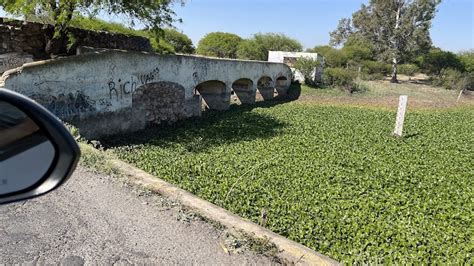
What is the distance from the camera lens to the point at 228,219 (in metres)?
5.37

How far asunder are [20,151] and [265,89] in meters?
23.8

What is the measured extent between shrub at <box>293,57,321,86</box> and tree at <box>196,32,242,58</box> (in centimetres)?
1360

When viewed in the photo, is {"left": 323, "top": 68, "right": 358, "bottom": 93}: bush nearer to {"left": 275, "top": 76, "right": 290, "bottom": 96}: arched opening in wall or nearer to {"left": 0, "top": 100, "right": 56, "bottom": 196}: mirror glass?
{"left": 275, "top": 76, "right": 290, "bottom": 96}: arched opening in wall

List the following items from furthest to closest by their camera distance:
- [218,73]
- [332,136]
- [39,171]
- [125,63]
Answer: [218,73] → [332,136] → [125,63] → [39,171]

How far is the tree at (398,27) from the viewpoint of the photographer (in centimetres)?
3609

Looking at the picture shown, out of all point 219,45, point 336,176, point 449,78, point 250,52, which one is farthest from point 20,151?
point 219,45

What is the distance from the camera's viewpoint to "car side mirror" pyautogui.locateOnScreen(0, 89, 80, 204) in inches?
61.4

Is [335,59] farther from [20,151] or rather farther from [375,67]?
[20,151]

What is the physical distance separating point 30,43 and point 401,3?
112 ft

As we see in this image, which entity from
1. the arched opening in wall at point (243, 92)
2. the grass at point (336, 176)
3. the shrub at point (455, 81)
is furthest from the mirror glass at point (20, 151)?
the shrub at point (455, 81)

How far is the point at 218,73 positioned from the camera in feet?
58.6

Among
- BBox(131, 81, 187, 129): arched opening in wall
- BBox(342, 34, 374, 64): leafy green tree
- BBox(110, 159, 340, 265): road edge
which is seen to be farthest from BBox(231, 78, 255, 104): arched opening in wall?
BBox(342, 34, 374, 64): leafy green tree

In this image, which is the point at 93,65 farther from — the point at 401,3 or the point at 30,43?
the point at 401,3

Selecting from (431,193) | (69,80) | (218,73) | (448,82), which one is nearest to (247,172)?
(431,193)
